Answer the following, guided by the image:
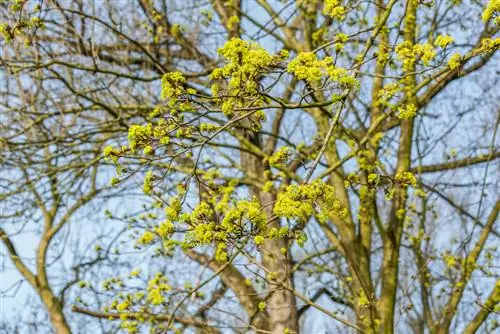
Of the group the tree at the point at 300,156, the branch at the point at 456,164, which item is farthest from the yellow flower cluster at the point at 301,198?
the branch at the point at 456,164

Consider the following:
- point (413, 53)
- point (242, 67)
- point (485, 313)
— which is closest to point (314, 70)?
point (242, 67)

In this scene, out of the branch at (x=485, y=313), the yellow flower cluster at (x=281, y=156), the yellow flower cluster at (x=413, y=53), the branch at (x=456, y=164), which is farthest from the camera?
the branch at (x=456, y=164)

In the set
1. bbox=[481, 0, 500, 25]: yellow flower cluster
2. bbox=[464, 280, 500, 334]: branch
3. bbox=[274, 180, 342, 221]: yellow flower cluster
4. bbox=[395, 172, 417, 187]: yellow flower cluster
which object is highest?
bbox=[481, 0, 500, 25]: yellow flower cluster

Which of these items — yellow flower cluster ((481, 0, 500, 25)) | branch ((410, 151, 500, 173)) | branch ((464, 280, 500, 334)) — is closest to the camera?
yellow flower cluster ((481, 0, 500, 25))

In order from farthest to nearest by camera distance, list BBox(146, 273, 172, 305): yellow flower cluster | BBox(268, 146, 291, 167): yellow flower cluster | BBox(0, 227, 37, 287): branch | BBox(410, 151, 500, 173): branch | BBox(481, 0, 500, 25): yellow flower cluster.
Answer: BBox(0, 227, 37, 287): branch, BBox(410, 151, 500, 173): branch, BBox(146, 273, 172, 305): yellow flower cluster, BBox(268, 146, 291, 167): yellow flower cluster, BBox(481, 0, 500, 25): yellow flower cluster

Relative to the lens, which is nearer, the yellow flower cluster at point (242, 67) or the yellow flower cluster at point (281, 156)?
the yellow flower cluster at point (242, 67)

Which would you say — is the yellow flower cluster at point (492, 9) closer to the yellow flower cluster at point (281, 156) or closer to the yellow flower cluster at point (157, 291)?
the yellow flower cluster at point (281, 156)

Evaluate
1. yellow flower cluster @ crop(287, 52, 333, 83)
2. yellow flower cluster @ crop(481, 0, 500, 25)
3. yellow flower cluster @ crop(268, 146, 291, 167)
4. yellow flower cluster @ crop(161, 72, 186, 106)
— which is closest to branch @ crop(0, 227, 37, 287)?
yellow flower cluster @ crop(268, 146, 291, 167)

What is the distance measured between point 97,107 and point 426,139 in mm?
3498

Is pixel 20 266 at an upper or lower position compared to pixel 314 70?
upper

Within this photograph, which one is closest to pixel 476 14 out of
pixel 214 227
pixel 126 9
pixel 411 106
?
pixel 126 9

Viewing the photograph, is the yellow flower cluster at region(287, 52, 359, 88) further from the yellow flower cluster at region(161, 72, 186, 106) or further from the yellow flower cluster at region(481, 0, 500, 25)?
the yellow flower cluster at region(481, 0, 500, 25)

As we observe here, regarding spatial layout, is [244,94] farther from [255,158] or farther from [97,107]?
[255,158]

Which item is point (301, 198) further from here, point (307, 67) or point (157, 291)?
point (157, 291)
